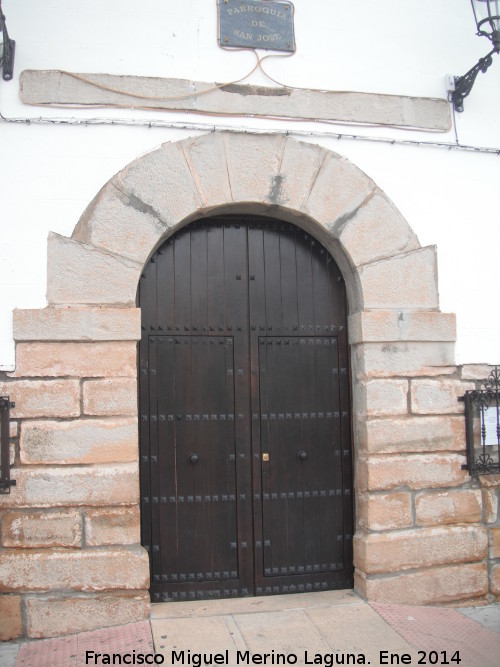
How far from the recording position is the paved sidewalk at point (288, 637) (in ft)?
10.7

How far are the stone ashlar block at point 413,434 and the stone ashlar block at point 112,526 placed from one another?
145cm

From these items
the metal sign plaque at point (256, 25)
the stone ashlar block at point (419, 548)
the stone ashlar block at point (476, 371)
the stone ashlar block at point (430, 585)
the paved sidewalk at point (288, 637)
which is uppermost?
the metal sign plaque at point (256, 25)

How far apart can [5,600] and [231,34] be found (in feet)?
11.6

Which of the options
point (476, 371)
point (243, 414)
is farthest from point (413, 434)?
point (243, 414)

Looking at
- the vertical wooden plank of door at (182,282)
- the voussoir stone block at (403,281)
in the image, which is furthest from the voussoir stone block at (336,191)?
the vertical wooden plank of door at (182,282)

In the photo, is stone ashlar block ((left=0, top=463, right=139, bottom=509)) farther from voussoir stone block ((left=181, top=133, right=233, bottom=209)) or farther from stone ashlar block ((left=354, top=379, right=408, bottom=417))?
voussoir stone block ((left=181, top=133, right=233, bottom=209))

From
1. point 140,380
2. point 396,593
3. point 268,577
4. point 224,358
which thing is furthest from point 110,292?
point 396,593

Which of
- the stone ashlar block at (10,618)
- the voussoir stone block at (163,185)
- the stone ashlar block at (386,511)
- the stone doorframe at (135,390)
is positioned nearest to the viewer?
the stone ashlar block at (10,618)

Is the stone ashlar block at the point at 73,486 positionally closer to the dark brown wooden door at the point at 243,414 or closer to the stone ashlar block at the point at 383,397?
the dark brown wooden door at the point at 243,414

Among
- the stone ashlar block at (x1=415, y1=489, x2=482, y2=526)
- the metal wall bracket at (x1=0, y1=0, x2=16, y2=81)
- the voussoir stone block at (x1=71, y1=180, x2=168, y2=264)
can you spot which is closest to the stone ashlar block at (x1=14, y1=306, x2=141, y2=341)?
the voussoir stone block at (x1=71, y1=180, x2=168, y2=264)

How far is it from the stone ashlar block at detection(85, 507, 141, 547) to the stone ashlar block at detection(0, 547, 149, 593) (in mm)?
49

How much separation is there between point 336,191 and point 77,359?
187 cm

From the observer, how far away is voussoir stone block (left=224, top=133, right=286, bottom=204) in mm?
3939

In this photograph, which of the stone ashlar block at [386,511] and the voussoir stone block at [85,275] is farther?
the stone ashlar block at [386,511]
